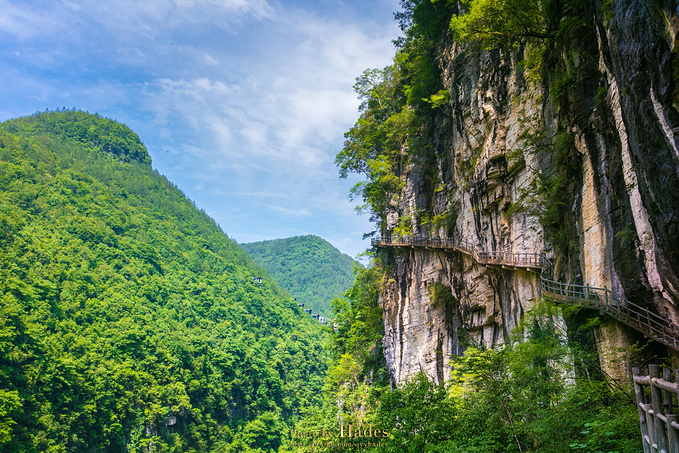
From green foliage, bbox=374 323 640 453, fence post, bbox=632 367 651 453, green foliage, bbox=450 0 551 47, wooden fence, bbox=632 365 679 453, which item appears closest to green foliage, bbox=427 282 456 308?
green foliage, bbox=374 323 640 453

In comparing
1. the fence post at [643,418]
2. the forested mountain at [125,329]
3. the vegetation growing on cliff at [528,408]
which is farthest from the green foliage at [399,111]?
the forested mountain at [125,329]

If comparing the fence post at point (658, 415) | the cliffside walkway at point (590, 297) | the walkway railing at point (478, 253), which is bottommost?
the fence post at point (658, 415)

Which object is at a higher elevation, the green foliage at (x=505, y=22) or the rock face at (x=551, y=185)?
the green foliage at (x=505, y=22)

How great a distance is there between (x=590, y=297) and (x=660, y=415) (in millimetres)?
8740

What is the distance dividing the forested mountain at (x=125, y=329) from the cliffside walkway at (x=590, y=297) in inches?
1541

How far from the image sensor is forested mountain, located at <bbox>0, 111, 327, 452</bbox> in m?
45.8

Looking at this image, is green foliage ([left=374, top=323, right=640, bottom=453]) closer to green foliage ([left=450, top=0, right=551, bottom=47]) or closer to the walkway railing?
the walkway railing

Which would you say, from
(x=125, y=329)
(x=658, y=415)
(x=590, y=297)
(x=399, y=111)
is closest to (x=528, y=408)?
(x=590, y=297)

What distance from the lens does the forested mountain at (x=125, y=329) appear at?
4584 centimetres

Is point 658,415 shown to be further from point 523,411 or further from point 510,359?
point 510,359

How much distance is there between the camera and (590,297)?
1230 cm

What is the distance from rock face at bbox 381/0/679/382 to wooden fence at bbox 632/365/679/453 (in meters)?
4.78

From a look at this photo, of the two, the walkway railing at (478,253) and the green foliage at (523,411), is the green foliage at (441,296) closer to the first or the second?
the walkway railing at (478,253)

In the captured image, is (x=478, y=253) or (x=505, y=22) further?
(x=478, y=253)
